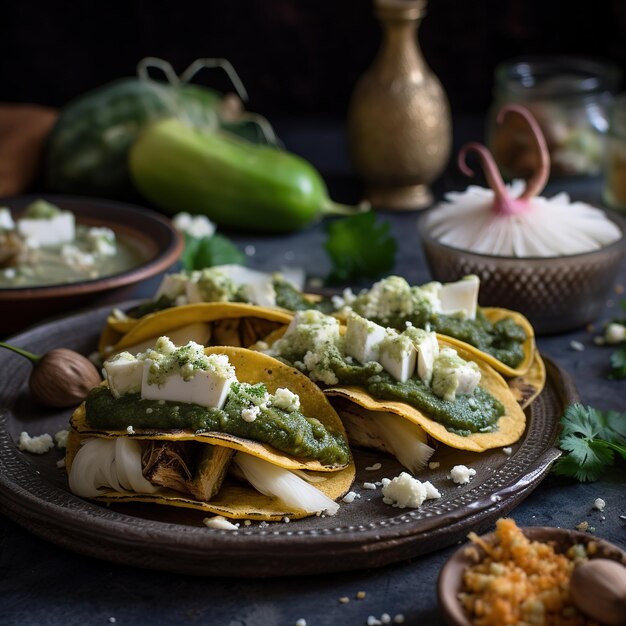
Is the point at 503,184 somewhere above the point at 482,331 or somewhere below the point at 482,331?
above

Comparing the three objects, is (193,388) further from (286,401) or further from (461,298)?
(461,298)

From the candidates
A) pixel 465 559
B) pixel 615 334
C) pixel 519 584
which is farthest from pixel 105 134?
pixel 519 584

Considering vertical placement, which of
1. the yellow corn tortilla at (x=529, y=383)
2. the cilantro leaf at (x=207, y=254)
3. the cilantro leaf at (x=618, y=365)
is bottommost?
the cilantro leaf at (x=207, y=254)

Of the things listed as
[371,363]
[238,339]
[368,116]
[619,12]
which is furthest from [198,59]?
[371,363]

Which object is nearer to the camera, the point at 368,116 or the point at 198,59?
the point at 368,116

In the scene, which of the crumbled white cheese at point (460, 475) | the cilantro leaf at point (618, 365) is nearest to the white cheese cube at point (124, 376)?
the crumbled white cheese at point (460, 475)

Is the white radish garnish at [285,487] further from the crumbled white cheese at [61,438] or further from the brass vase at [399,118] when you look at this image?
the brass vase at [399,118]

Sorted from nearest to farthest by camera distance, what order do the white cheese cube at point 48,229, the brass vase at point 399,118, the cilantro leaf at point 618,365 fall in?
1. the cilantro leaf at point 618,365
2. the white cheese cube at point 48,229
3. the brass vase at point 399,118

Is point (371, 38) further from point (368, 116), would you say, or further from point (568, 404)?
point (568, 404)
